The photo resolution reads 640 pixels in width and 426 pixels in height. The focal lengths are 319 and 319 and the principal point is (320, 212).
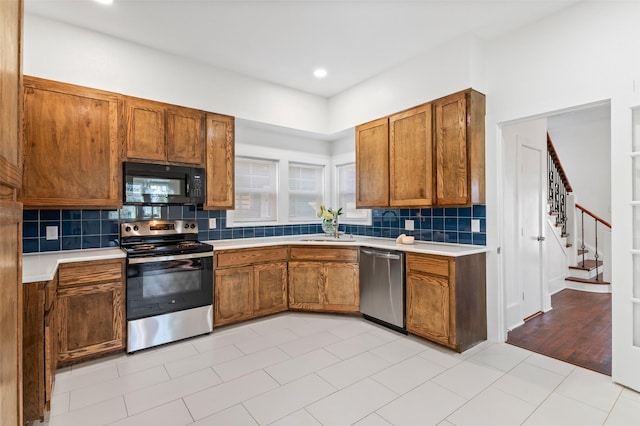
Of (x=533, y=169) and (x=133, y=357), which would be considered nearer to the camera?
(x=133, y=357)

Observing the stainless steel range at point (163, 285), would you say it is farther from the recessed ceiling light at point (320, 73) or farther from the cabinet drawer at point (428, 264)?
the recessed ceiling light at point (320, 73)

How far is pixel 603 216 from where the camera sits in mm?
6113

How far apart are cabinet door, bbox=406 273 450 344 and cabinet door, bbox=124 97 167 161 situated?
2.86 metres

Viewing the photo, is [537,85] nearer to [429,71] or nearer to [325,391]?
[429,71]

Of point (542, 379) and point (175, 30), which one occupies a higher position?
point (175, 30)

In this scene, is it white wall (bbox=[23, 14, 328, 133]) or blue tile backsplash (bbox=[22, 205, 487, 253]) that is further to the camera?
blue tile backsplash (bbox=[22, 205, 487, 253])

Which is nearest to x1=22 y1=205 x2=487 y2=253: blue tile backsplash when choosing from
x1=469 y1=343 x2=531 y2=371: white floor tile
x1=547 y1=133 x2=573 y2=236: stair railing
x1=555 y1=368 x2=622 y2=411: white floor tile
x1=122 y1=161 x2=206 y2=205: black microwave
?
x1=122 y1=161 x2=206 y2=205: black microwave

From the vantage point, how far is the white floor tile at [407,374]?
2.33 metres

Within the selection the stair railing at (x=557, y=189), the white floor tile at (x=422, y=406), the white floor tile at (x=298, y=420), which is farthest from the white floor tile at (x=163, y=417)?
the stair railing at (x=557, y=189)

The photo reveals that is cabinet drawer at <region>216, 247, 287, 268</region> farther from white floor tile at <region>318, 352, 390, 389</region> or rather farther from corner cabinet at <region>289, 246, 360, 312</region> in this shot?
white floor tile at <region>318, 352, 390, 389</region>

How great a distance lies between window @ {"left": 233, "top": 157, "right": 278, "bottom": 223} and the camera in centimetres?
428

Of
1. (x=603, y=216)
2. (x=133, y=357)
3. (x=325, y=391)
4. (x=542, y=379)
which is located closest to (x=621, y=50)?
(x=542, y=379)

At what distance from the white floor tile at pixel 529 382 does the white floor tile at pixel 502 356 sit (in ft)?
0.28

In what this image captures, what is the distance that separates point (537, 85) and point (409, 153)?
4.09 feet
